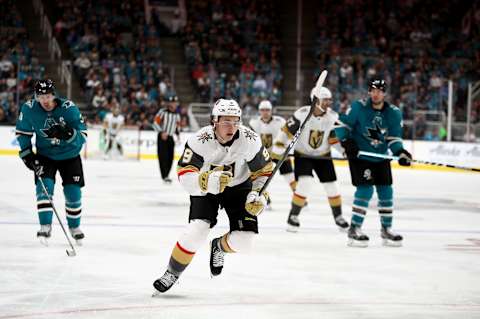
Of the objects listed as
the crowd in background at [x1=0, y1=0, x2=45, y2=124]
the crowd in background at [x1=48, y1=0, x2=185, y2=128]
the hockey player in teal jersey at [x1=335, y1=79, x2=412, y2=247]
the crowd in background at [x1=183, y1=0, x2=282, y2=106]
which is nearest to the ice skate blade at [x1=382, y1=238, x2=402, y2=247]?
the hockey player in teal jersey at [x1=335, y1=79, x2=412, y2=247]

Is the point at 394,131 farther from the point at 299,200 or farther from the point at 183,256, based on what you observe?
the point at 183,256

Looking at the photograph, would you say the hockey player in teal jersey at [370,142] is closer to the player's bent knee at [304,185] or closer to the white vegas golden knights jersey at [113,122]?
the player's bent knee at [304,185]

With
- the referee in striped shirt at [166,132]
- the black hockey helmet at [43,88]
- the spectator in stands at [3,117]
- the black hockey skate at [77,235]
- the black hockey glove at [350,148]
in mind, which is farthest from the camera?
the spectator in stands at [3,117]

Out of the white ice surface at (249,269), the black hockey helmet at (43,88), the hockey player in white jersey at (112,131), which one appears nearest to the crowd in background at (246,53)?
the hockey player in white jersey at (112,131)

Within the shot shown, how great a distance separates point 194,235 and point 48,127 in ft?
7.10

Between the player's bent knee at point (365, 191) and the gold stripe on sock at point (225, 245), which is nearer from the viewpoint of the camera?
the gold stripe on sock at point (225, 245)

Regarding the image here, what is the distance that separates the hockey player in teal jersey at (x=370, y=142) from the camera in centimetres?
685

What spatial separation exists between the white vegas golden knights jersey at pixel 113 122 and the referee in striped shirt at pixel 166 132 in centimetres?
411

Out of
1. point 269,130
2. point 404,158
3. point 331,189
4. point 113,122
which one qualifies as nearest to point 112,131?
point 113,122

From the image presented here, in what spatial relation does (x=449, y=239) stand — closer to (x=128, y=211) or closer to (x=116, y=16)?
(x=128, y=211)

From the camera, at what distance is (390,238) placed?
23.0 ft

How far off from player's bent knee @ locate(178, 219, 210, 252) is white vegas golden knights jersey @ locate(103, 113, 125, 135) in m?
12.3

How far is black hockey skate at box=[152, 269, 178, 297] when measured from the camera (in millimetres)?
4684

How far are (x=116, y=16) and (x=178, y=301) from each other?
17827 millimetres
